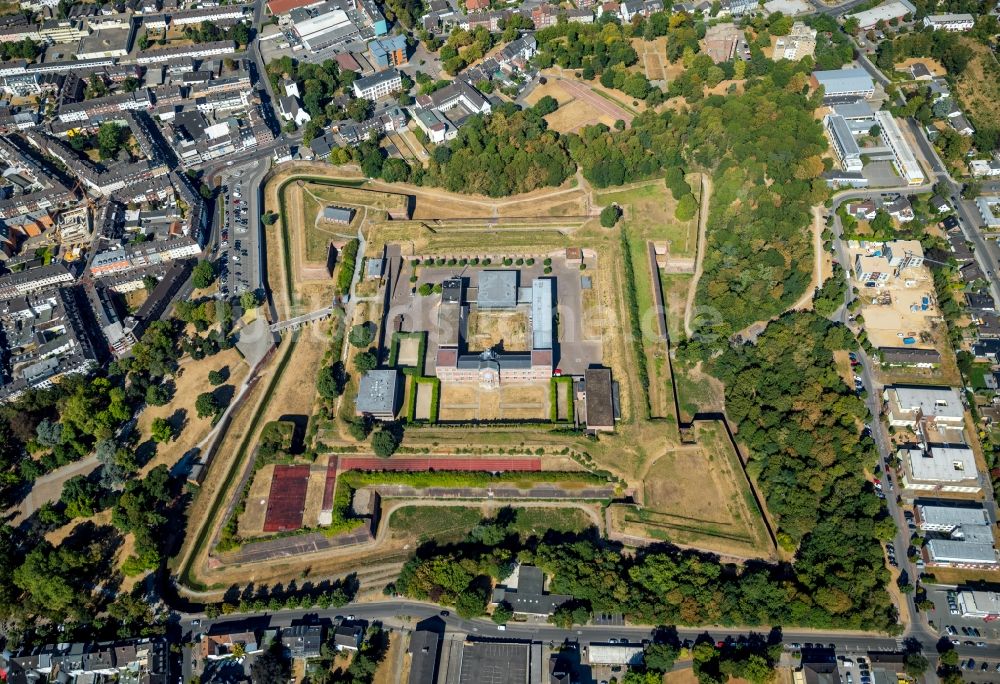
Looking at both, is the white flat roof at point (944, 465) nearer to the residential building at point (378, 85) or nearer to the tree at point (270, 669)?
the tree at point (270, 669)

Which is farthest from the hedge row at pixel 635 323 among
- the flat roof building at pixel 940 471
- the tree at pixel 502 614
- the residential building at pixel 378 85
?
the residential building at pixel 378 85

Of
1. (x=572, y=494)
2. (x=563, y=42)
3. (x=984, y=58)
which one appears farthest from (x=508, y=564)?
(x=984, y=58)

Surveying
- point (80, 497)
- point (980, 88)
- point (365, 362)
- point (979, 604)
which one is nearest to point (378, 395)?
point (365, 362)

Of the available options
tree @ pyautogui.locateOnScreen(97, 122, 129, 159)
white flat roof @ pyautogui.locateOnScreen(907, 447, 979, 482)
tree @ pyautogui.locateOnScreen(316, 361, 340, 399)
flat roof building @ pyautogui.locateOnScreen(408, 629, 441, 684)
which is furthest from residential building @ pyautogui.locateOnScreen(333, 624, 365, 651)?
tree @ pyautogui.locateOnScreen(97, 122, 129, 159)

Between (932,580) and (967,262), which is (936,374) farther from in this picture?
(932,580)

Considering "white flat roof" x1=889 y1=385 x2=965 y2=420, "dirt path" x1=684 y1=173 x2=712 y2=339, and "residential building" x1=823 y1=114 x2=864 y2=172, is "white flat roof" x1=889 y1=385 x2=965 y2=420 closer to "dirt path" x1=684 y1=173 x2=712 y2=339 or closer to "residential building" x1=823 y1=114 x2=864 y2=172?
"dirt path" x1=684 y1=173 x2=712 y2=339
